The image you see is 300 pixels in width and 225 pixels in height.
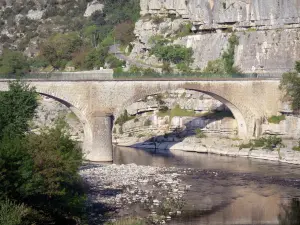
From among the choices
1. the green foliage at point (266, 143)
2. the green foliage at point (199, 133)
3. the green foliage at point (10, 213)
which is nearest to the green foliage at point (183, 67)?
the green foliage at point (199, 133)

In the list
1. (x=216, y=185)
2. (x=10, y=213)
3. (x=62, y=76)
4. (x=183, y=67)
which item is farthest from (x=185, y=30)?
(x=10, y=213)

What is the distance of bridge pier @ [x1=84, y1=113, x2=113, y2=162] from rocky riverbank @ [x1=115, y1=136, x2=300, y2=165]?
869 cm

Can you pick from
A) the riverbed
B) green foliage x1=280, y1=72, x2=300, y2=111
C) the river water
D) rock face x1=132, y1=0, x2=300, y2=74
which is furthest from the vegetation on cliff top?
green foliage x1=280, y1=72, x2=300, y2=111

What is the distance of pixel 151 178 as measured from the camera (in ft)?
137

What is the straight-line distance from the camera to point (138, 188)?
126 ft

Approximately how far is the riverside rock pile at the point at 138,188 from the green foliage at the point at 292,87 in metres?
13.0

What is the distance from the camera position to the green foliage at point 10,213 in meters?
24.4

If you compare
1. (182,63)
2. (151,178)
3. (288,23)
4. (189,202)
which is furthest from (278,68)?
(189,202)

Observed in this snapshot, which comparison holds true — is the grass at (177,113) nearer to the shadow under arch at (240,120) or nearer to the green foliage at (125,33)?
the shadow under arch at (240,120)

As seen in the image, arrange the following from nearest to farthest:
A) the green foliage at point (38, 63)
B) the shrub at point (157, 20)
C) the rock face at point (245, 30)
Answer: the rock face at point (245, 30) < the shrub at point (157, 20) < the green foliage at point (38, 63)

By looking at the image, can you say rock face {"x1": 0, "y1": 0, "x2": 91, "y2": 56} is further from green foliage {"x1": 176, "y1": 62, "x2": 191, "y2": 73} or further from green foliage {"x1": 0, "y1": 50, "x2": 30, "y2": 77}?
green foliage {"x1": 176, "y1": 62, "x2": 191, "y2": 73}

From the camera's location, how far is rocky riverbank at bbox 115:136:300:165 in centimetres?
5119

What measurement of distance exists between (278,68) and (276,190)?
3077 centimetres

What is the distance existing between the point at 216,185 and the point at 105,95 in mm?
13312
